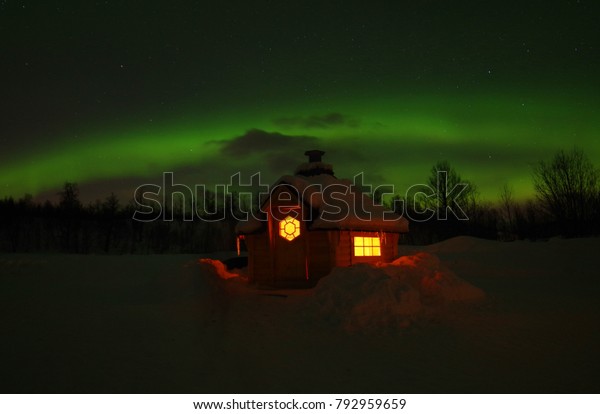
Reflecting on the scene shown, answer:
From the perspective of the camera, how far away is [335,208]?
54.1ft

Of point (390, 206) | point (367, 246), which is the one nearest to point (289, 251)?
point (367, 246)

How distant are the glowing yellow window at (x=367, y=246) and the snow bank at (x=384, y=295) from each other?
3085 mm

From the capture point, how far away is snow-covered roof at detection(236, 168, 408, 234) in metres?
16.0

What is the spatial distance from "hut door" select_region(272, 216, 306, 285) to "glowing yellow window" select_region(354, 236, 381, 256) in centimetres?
200

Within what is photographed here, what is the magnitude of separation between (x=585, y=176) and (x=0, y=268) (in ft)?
128

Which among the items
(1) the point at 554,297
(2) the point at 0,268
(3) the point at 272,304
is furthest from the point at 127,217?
(1) the point at 554,297

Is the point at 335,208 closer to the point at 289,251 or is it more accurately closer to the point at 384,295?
the point at 289,251

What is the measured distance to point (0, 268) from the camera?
18.3 meters

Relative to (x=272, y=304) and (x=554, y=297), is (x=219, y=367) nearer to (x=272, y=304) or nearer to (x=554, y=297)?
(x=272, y=304)

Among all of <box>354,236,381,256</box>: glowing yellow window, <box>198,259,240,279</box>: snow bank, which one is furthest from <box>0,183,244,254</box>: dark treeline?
<box>354,236,381,256</box>: glowing yellow window

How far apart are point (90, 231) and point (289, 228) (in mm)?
43397

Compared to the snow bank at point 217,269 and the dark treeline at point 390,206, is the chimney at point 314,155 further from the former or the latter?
the dark treeline at point 390,206
